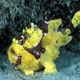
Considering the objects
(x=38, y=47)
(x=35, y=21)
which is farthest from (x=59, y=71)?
(x=35, y=21)

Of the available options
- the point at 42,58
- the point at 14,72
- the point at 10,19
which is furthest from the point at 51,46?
the point at 10,19

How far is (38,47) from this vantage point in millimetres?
2125

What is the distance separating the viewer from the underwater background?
2113 mm

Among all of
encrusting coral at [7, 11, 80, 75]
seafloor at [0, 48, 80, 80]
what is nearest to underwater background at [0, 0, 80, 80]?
seafloor at [0, 48, 80, 80]

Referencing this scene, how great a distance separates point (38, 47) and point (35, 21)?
20.5 inches

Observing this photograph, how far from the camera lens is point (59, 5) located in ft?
8.13

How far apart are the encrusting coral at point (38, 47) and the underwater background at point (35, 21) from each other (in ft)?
0.35

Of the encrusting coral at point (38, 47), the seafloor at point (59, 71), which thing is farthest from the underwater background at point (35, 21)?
the encrusting coral at point (38, 47)

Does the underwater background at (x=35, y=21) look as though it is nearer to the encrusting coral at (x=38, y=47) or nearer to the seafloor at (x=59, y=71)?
the seafloor at (x=59, y=71)

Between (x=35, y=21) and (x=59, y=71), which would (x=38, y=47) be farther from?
(x=35, y=21)

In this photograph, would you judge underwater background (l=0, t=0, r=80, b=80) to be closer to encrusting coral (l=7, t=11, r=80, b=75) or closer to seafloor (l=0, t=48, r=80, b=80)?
seafloor (l=0, t=48, r=80, b=80)

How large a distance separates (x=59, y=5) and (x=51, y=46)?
0.62 metres

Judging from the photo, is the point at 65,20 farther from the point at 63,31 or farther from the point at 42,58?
the point at 42,58

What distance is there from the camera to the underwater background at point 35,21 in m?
2.11
